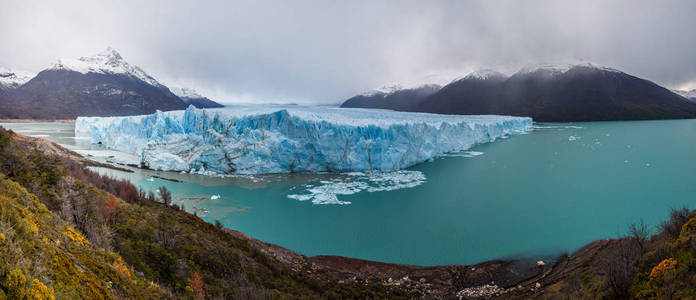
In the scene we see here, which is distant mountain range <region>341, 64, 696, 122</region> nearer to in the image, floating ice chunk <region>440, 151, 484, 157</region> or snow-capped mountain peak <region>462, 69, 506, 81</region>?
snow-capped mountain peak <region>462, 69, 506, 81</region>

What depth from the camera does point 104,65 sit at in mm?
87125

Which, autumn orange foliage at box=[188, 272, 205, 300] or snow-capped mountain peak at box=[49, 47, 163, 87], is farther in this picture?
snow-capped mountain peak at box=[49, 47, 163, 87]

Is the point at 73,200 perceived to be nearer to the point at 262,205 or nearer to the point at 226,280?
the point at 226,280

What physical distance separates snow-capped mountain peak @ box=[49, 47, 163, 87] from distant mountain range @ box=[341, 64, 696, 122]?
8527cm

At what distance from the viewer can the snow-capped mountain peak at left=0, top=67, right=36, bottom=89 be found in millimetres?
74438

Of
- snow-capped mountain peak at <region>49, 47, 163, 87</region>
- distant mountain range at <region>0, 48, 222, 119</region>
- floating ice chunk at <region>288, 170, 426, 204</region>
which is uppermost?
snow-capped mountain peak at <region>49, 47, 163, 87</region>

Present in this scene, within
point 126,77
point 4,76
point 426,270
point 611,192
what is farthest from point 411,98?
point 4,76

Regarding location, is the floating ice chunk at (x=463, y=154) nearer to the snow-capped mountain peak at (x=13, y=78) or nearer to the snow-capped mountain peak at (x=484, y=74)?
the snow-capped mountain peak at (x=484, y=74)

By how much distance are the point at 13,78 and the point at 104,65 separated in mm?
20841

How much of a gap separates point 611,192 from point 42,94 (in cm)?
9505

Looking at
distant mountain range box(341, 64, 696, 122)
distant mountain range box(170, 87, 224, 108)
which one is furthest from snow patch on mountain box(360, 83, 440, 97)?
distant mountain range box(170, 87, 224, 108)

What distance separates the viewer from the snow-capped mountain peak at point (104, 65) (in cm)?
7650

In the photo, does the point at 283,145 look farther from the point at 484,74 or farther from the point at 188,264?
the point at 484,74

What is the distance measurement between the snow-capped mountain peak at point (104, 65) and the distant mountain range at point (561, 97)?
85.3m
